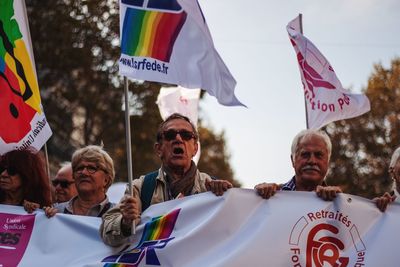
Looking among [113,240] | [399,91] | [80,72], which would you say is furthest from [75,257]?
[399,91]

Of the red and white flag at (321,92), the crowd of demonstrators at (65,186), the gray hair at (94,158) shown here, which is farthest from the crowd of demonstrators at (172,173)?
the crowd of demonstrators at (65,186)

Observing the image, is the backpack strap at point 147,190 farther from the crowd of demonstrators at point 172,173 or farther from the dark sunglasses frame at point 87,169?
the dark sunglasses frame at point 87,169

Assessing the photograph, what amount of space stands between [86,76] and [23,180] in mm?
18163

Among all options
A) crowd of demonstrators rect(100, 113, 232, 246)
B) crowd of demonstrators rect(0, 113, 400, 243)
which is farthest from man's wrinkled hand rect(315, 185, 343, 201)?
crowd of demonstrators rect(100, 113, 232, 246)

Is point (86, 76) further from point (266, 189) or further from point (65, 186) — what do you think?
point (266, 189)

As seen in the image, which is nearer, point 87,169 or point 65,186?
point 87,169

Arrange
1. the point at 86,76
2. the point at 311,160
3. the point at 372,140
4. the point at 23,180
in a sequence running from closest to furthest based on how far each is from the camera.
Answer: the point at 311,160 < the point at 23,180 < the point at 86,76 < the point at 372,140

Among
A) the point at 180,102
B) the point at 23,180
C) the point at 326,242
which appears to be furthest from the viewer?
the point at 180,102

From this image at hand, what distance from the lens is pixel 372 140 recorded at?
88.0 ft

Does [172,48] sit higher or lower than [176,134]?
higher

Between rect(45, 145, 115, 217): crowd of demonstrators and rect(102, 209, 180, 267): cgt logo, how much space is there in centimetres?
67

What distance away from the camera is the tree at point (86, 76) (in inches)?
910

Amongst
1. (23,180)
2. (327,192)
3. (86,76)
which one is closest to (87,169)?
(23,180)

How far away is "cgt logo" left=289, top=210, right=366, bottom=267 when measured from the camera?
5.66 m
